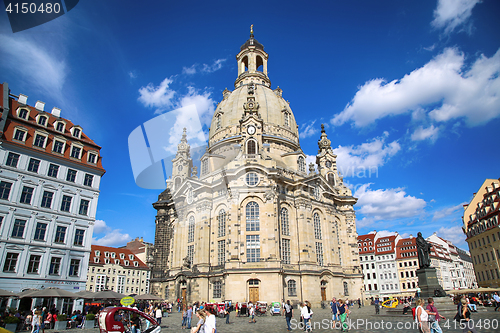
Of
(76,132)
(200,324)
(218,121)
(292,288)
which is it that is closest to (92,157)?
(76,132)

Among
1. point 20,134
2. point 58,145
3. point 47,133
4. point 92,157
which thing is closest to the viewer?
point 20,134

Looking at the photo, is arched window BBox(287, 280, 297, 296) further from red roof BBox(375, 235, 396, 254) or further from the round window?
red roof BBox(375, 235, 396, 254)

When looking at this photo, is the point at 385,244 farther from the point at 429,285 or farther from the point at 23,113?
the point at 23,113

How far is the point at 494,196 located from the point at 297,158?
33.0m

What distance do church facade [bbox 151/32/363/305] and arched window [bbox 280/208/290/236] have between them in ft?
0.46

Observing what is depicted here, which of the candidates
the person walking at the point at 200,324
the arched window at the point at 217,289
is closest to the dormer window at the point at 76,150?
the arched window at the point at 217,289

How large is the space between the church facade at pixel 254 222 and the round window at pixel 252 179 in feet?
0.18

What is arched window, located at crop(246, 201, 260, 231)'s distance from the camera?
1593 inches

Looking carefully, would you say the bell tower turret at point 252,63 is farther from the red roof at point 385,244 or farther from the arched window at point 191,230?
the red roof at point 385,244

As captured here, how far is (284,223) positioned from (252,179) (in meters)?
7.60

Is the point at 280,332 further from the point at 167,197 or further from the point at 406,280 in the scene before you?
the point at 406,280

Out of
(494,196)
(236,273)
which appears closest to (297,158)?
(236,273)

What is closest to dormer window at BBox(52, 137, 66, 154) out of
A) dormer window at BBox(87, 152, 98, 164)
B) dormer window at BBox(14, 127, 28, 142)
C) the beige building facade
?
dormer window at BBox(14, 127, 28, 142)

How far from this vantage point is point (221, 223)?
4297 cm
